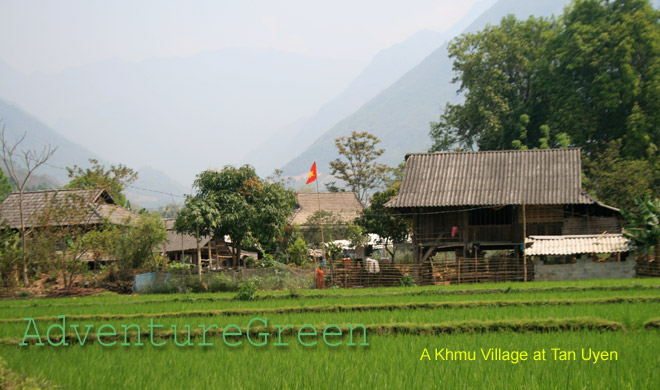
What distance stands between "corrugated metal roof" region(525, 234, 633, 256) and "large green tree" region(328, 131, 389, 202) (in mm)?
27601

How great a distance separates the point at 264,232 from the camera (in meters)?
22.9

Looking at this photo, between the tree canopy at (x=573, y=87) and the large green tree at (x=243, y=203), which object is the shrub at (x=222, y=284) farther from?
the tree canopy at (x=573, y=87)

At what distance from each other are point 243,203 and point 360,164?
86.8ft

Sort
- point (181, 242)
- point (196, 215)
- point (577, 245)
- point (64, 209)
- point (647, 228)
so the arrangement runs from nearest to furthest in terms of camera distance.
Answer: point (647, 228)
point (577, 245)
point (196, 215)
point (64, 209)
point (181, 242)

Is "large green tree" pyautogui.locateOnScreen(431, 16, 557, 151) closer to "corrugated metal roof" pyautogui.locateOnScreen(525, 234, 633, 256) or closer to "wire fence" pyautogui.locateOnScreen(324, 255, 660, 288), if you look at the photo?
"corrugated metal roof" pyautogui.locateOnScreen(525, 234, 633, 256)

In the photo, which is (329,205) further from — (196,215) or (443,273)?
(443,273)

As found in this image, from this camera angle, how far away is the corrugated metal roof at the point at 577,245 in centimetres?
1843

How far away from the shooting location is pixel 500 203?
2094 centimetres

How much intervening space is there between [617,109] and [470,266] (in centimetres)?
1485

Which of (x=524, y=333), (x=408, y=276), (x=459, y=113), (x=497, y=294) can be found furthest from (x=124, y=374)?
(x=459, y=113)

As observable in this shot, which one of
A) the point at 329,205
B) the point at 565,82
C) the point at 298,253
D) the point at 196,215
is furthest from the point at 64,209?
the point at 565,82

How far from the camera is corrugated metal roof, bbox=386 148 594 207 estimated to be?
2095 cm

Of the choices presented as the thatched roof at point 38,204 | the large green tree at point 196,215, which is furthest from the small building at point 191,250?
the large green tree at point 196,215

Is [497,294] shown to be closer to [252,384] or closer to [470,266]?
[470,266]
